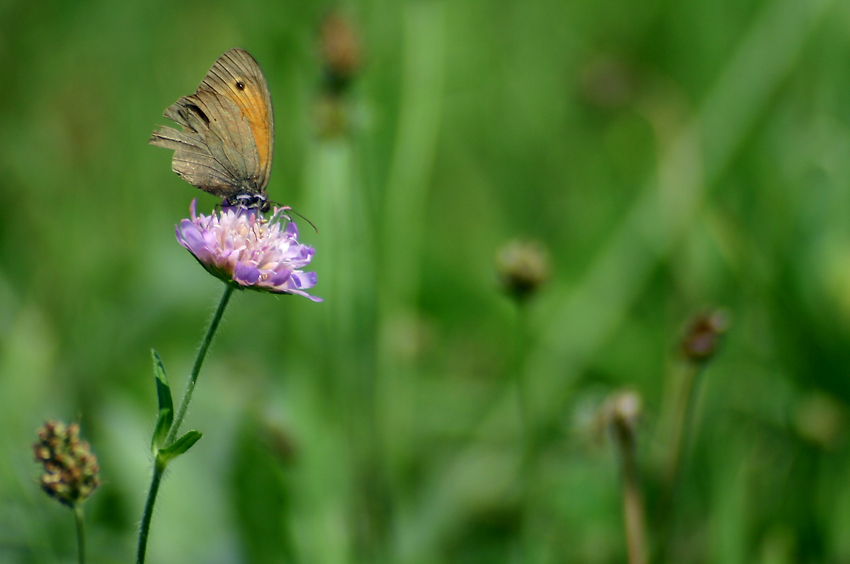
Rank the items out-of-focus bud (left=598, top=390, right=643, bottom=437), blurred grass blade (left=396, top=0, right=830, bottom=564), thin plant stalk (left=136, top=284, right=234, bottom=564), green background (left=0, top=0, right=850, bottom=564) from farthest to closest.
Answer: blurred grass blade (left=396, top=0, right=830, bottom=564)
green background (left=0, top=0, right=850, bottom=564)
out-of-focus bud (left=598, top=390, right=643, bottom=437)
thin plant stalk (left=136, top=284, right=234, bottom=564)

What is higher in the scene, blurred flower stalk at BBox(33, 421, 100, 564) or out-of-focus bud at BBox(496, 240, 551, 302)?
out-of-focus bud at BBox(496, 240, 551, 302)

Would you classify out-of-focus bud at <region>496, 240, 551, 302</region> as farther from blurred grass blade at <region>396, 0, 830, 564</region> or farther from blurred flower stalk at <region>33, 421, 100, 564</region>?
blurred flower stalk at <region>33, 421, 100, 564</region>

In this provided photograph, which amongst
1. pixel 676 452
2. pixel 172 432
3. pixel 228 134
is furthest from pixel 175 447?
pixel 676 452

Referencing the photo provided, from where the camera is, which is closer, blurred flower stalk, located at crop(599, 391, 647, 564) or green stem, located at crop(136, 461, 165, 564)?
green stem, located at crop(136, 461, 165, 564)

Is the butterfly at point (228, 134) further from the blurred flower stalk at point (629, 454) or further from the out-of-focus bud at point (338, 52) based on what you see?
the blurred flower stalk at point (629, 454)

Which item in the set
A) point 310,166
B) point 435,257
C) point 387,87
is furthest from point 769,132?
point 310,166

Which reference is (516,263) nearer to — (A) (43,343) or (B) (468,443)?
(B) (468,443)

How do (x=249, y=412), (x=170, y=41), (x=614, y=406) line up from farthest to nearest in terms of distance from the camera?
(x=170, y=41)
(x=249, y=412)
(x=614, y=406)

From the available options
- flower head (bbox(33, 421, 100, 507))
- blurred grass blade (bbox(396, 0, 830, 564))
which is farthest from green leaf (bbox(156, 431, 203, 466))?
blurred grass blade (bbox(396, 0, 830, 564))
